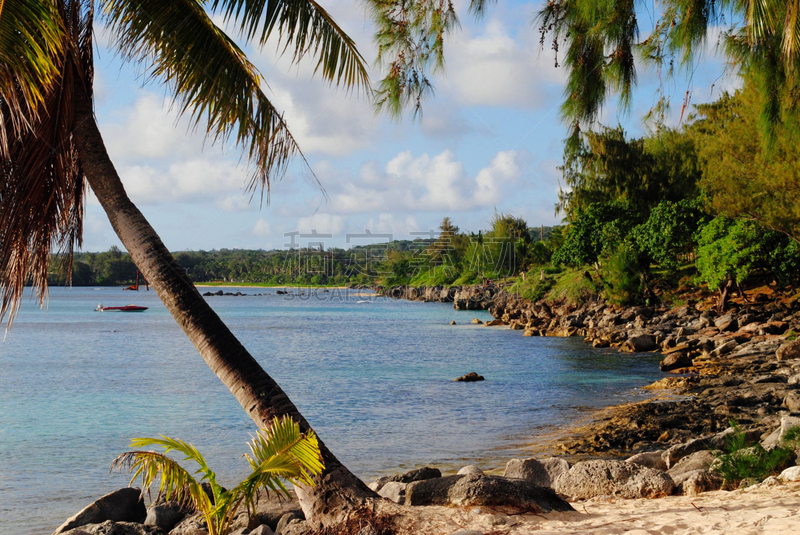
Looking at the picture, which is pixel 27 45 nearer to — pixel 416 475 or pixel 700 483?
pixel 416 475

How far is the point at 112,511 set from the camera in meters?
8.65

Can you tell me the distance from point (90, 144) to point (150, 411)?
1485cm

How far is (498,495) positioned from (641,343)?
2422cm

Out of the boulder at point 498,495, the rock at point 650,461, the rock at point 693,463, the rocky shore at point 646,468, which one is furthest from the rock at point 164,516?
the rock at point 650,461

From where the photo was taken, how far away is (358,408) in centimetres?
1884

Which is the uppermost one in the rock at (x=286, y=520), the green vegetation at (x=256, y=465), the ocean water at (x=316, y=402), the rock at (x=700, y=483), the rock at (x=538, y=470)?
the green vegetation at (x=256, y=465)

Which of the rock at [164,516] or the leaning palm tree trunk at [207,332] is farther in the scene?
the rock at [164,516]

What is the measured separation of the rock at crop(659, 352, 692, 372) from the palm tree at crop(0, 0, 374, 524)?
61.1 ft

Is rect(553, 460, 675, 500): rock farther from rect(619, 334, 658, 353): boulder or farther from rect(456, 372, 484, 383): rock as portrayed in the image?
rect(619, 334, 658, 353): boulder

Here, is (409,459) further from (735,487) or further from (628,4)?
(628,4)

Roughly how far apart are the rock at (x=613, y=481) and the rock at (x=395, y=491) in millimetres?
1981

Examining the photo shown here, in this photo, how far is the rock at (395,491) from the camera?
7.66 metres

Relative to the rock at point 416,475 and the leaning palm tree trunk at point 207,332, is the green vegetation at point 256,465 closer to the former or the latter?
the leaning palm tree trunk at point 207,332

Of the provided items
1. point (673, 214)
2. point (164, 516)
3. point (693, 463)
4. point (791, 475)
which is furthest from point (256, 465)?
point (673, 214)
